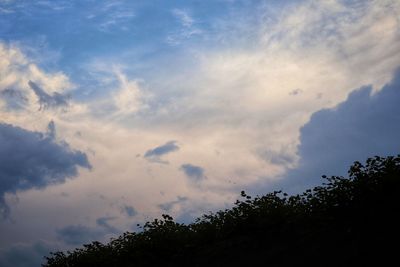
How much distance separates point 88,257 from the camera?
1595cm

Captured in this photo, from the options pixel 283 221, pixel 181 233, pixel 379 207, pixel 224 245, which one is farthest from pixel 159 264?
pixel 379 207

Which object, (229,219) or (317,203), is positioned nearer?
(317,203)

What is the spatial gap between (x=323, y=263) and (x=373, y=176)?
2747 mm

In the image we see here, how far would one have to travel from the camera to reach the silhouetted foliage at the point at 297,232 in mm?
8500

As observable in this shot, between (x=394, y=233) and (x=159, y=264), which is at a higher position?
(x=159, y=264)

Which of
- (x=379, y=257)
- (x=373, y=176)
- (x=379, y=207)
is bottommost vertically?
(x=379, y=257)

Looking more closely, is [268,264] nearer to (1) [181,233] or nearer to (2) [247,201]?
(2) [247,201]

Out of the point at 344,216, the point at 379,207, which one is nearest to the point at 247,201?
the point at 344,216

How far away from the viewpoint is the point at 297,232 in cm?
1029

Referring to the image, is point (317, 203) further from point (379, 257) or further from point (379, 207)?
point (379, 257)

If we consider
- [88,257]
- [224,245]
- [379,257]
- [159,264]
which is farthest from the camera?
[88,257]

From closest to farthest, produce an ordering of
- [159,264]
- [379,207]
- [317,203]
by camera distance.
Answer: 1. [379,207]
2. [317,203]
3. [159,264]

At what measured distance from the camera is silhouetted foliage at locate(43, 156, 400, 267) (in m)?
8.50

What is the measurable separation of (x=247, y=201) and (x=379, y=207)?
4.02m
